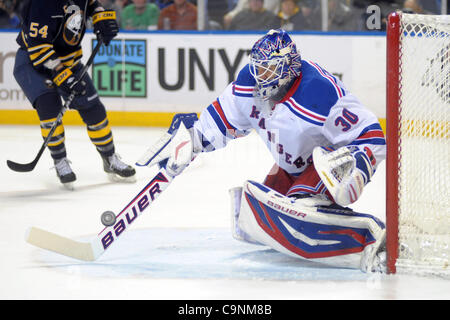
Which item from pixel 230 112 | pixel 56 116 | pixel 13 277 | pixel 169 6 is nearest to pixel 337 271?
pixel 230 112

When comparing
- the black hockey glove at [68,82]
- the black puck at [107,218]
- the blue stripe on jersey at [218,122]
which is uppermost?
the blue stripe on jersey at [218,122]

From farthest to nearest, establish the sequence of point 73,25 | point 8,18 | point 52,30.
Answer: point 8,18
point 73,25
point 52,30

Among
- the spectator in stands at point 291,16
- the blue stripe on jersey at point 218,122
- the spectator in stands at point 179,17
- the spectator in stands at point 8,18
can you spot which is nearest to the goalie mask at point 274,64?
the blue stripe on jersey at point 218,122

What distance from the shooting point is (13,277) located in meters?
2.71

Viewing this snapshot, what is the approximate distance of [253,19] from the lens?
6.44 meters

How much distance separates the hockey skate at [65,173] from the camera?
438 cm

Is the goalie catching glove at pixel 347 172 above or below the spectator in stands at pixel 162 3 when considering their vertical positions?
below

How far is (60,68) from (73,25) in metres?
0.23

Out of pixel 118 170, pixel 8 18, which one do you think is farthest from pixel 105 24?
pixel 8 18

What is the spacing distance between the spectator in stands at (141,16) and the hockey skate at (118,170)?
219 centimetres

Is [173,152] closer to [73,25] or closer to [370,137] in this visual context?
[370,137]

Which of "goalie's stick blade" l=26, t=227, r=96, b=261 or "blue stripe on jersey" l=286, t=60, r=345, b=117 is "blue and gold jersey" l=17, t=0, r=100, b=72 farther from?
"blue stripe on jersey" l=286, t=60, r=345, b=117

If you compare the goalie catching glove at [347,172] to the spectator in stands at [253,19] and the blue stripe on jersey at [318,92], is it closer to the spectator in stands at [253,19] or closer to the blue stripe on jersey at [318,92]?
the blue stripe on jersey at [318,92]

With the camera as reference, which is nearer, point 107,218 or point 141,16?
point 107,218
